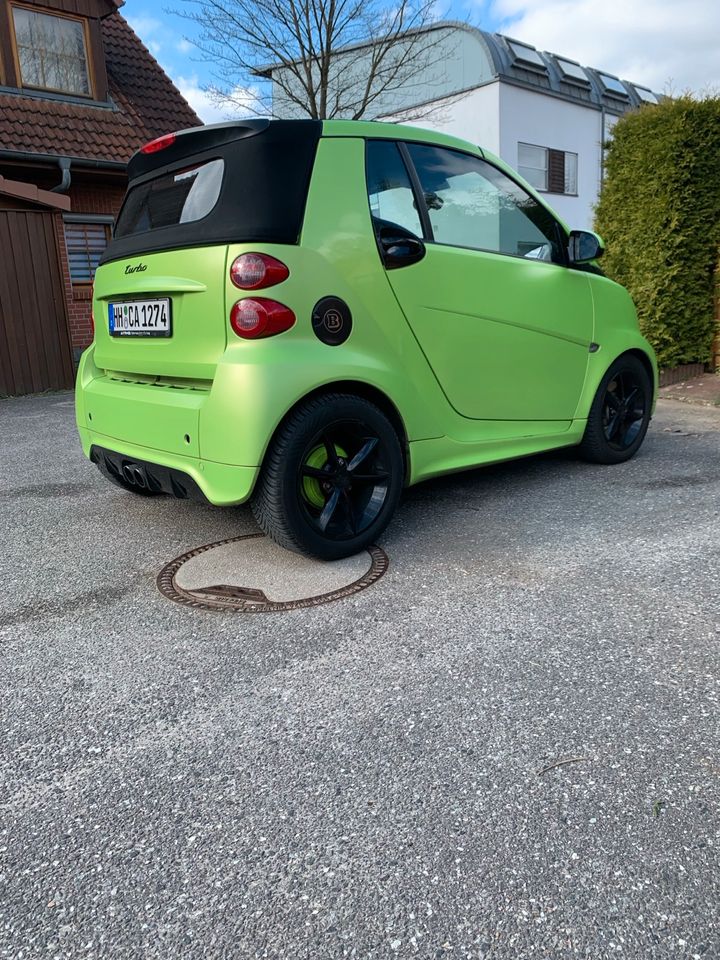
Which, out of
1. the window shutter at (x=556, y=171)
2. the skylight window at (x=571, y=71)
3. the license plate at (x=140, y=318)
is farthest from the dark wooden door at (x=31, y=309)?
the skylight window at (x=571, y=71)

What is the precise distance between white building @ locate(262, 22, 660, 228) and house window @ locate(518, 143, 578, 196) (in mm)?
26

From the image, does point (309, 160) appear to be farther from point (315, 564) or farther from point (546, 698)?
point (546, 698)

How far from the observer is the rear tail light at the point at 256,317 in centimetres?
294

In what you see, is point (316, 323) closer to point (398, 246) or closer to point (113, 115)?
point (398, 246)

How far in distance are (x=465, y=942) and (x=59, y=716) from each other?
53.8 inches

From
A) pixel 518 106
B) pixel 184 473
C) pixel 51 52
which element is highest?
pixel 518 106

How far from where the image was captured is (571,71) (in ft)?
67.6

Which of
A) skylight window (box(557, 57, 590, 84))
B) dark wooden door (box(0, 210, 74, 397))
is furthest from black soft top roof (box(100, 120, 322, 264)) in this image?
skylight window (box(557, 57, 590, 84))

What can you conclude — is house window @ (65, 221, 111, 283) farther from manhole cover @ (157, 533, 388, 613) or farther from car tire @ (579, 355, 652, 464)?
manhole cover @ (157, 533, 388, 613)

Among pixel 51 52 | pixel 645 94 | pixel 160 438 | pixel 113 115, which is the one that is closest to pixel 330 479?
pixel 160 438

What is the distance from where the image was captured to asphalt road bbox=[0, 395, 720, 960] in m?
1.50

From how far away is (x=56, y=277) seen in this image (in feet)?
34.2

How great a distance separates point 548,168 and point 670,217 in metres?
13.7

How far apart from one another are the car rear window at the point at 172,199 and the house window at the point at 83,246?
7.91 metres
